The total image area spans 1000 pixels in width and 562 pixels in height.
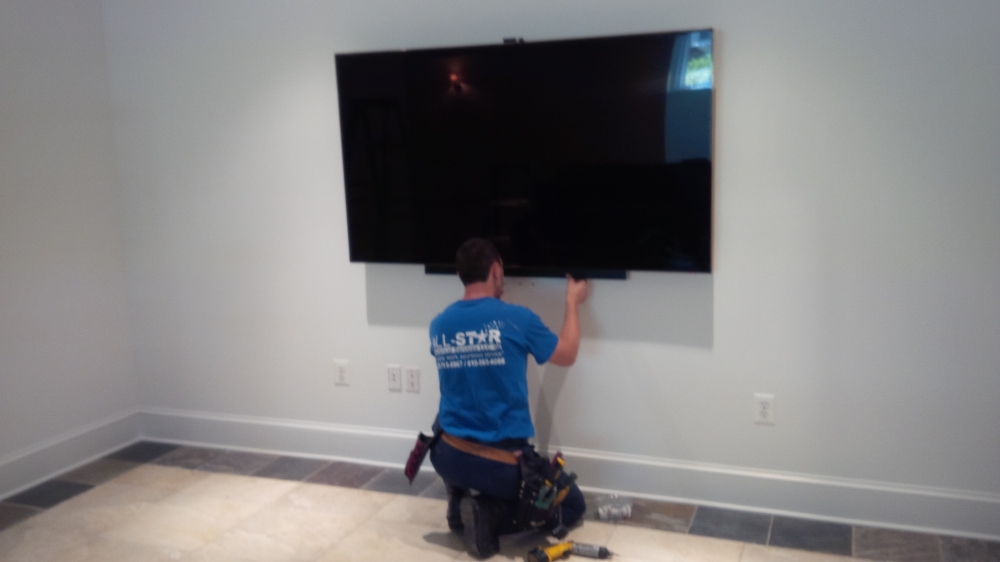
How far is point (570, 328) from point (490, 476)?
0.65 metres

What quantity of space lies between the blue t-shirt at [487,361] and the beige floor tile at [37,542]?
1.55 m

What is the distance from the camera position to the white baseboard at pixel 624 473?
2.96 meters

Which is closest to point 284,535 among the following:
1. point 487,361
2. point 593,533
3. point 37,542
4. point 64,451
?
point 37,542

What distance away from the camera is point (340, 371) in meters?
3.84

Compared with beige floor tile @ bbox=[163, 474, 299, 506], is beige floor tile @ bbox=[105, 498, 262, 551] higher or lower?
lower

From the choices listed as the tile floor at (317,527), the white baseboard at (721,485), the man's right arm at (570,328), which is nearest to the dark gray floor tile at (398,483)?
the tile floor at (317,527)

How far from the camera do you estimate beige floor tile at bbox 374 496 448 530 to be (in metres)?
3.21

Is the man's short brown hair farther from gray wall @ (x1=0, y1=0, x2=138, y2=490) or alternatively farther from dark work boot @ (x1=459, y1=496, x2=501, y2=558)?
gray wall @ (x1=0, y1=0, x2=138, y2=490)

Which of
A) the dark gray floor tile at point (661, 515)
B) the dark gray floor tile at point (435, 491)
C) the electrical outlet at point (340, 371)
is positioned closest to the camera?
the dark gray floor tile at point (661, 515)

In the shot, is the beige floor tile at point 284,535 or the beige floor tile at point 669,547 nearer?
the beige floor tile at point 669,547

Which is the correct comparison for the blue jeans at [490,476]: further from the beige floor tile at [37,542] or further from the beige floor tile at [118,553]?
the beige floor tile at [37,542]

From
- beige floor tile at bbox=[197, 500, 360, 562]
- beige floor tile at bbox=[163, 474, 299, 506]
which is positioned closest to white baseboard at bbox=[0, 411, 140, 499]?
beige floor tile at bbox=[163, 474, 299, 506]

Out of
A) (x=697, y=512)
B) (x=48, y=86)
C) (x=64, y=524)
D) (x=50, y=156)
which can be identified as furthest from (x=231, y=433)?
(x=697, y=512)

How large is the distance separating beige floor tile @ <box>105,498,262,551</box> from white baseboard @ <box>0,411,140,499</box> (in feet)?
2.41
